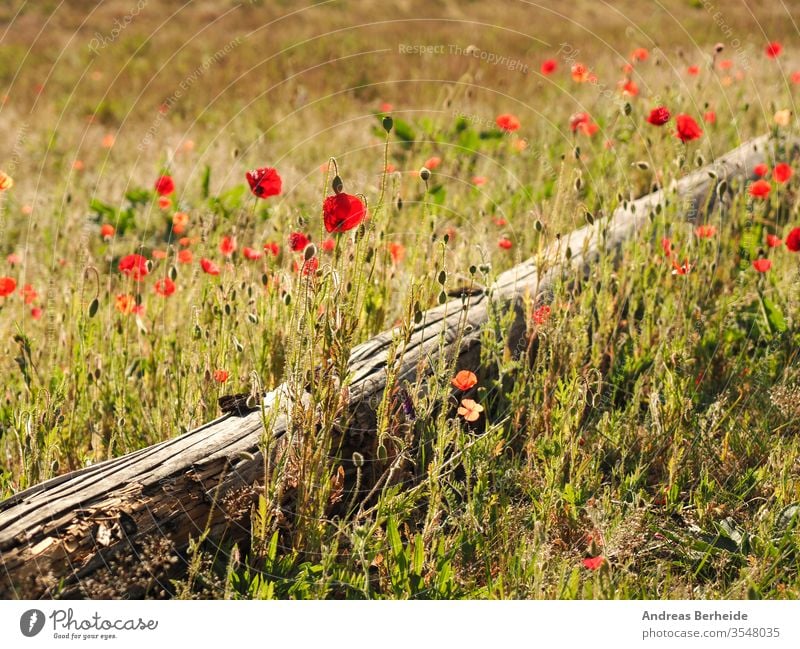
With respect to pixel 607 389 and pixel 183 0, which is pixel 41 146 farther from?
pixel 183 0

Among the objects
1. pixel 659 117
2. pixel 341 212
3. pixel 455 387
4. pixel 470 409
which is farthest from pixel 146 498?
pixel 659 117

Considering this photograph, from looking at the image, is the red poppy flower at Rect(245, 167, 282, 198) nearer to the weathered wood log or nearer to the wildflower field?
the wildflower field

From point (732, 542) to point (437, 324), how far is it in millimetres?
955

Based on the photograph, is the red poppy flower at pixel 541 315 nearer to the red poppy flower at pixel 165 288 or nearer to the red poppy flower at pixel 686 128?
the red poppy flower at pixel 686 128

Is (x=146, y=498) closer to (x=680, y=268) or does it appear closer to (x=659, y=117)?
(x=680, y=268)

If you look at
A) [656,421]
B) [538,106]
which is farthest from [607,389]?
[538,106]

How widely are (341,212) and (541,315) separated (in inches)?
31.0

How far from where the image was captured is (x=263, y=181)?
2.31 meters

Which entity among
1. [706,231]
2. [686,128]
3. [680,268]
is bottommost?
[680,268]

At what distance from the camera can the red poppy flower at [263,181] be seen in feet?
7.44

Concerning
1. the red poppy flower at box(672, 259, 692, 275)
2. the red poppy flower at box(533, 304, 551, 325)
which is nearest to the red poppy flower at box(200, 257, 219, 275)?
the red poppy flower at box(533, 304, 551, 325)

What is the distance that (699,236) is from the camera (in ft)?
9.40

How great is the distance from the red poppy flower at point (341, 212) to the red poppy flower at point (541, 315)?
696mm

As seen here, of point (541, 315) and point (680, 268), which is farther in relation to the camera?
point (680, 268)
